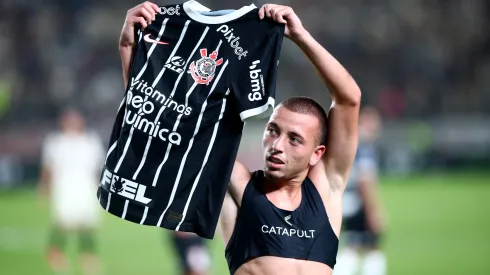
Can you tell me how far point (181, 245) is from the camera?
29.7 ft

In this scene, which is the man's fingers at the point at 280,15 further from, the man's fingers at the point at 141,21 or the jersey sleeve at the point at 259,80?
the man's fingers at the point at 141,21

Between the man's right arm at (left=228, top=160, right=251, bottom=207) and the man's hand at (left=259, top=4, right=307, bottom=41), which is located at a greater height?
the man's hand at (left=259, top=4, right=307, bottom=41)

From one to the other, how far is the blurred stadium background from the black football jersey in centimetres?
1182

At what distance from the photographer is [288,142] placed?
14.8ft

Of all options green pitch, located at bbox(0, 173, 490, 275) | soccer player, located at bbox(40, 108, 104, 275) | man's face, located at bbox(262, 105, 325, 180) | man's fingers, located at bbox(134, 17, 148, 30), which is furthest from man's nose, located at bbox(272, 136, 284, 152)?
soccer player, located at bbox(40, 108, 104, 275)

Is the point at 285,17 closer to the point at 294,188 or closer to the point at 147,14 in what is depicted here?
the point at 147,14

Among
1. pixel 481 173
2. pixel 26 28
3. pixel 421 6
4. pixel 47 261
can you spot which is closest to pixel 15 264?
pixel 47 261

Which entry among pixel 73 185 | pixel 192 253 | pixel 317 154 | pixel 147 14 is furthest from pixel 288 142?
pixel 73 185

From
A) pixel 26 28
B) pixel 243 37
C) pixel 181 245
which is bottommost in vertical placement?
pixel 181 245

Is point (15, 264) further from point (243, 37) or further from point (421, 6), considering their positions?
point (421, 6)

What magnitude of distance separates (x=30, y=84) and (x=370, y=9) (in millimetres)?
8877

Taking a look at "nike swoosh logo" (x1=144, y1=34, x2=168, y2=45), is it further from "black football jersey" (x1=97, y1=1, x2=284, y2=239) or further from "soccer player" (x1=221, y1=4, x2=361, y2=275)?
"soccer player" (x1=221, y1=4, x2=361, y2=275)

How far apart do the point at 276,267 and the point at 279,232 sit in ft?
0.57

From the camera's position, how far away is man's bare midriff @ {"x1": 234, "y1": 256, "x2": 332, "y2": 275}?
4.53 metres
